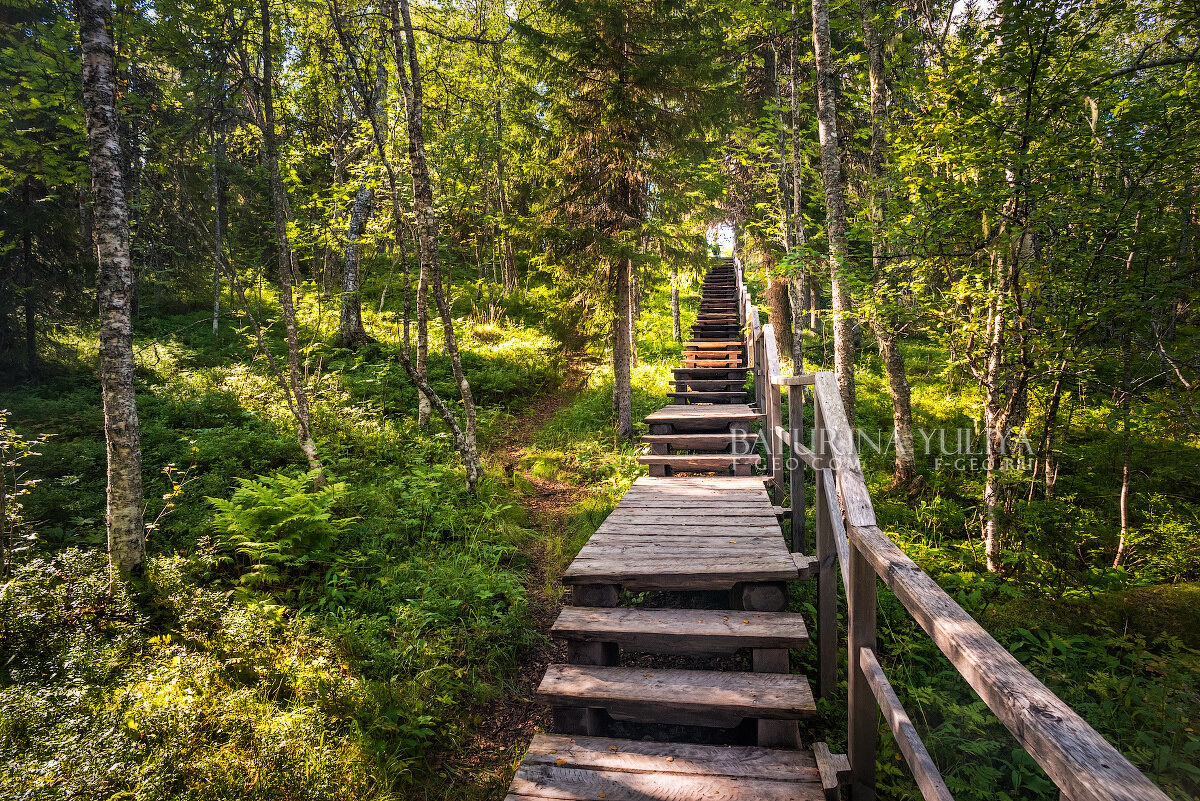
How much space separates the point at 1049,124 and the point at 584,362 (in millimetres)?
10984

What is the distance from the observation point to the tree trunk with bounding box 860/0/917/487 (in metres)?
6.89

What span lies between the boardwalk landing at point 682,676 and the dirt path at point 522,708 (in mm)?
674

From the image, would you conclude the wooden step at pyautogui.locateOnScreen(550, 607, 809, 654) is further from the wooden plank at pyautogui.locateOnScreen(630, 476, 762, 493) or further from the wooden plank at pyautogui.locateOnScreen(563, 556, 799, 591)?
the wooden plank at pyautogui.locateOnScreen(630, 476, 762, 493)

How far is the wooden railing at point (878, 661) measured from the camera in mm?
965

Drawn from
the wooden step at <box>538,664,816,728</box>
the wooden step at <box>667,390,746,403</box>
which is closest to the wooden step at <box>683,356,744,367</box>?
the wooden step at <box>667,390,746,403</box>

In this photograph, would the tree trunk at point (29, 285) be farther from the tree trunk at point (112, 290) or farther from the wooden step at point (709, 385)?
the wooden step at point (709, 385)

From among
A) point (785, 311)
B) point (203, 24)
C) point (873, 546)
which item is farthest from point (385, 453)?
point (785, 311)

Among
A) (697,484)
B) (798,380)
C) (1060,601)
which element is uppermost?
(798,380)

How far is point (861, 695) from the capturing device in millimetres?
2393

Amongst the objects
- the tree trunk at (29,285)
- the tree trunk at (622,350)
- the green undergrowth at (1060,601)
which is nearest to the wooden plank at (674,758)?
the green undergrowth at (1060,601)

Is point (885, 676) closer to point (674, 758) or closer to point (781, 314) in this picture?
point (674, 758)

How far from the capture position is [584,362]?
1477 cm

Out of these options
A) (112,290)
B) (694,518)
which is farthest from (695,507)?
(112,290)

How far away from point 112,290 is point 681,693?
594cm
